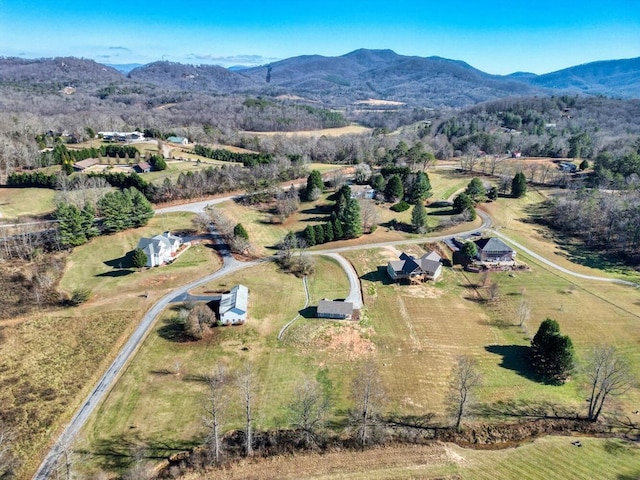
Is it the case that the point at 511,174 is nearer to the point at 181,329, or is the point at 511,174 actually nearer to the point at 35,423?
the point at 181,329

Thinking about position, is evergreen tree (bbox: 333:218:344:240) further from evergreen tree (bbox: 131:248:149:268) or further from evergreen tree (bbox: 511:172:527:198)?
evergreen tree (bbox: 511:172:527:198)

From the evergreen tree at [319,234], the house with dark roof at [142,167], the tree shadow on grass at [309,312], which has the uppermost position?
the house with dark roof at [142,167]

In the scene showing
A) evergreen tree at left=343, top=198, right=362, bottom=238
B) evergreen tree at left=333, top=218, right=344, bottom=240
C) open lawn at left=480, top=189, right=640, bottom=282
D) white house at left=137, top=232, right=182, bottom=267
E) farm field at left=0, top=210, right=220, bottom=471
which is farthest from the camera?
evergreen tree at left=343, top=198, right=362, bottom=238

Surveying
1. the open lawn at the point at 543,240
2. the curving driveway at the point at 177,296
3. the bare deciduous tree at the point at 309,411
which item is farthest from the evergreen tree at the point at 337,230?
the bare deciduous tree at the point at 309,411

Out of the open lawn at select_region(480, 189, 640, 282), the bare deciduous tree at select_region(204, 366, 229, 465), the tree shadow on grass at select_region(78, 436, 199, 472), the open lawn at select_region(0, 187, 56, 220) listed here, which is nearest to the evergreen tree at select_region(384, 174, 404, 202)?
the open lawn at select_region(480, 189, 640, 282)

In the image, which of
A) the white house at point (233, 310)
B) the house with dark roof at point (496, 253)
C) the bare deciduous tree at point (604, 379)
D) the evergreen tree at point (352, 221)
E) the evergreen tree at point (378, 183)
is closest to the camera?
the bare deciduous tree at point (604, 379)

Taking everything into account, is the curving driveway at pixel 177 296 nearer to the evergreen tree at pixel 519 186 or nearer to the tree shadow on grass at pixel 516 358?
the evergreen tree at pixel 519 186

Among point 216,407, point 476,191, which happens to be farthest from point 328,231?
point 216,407
